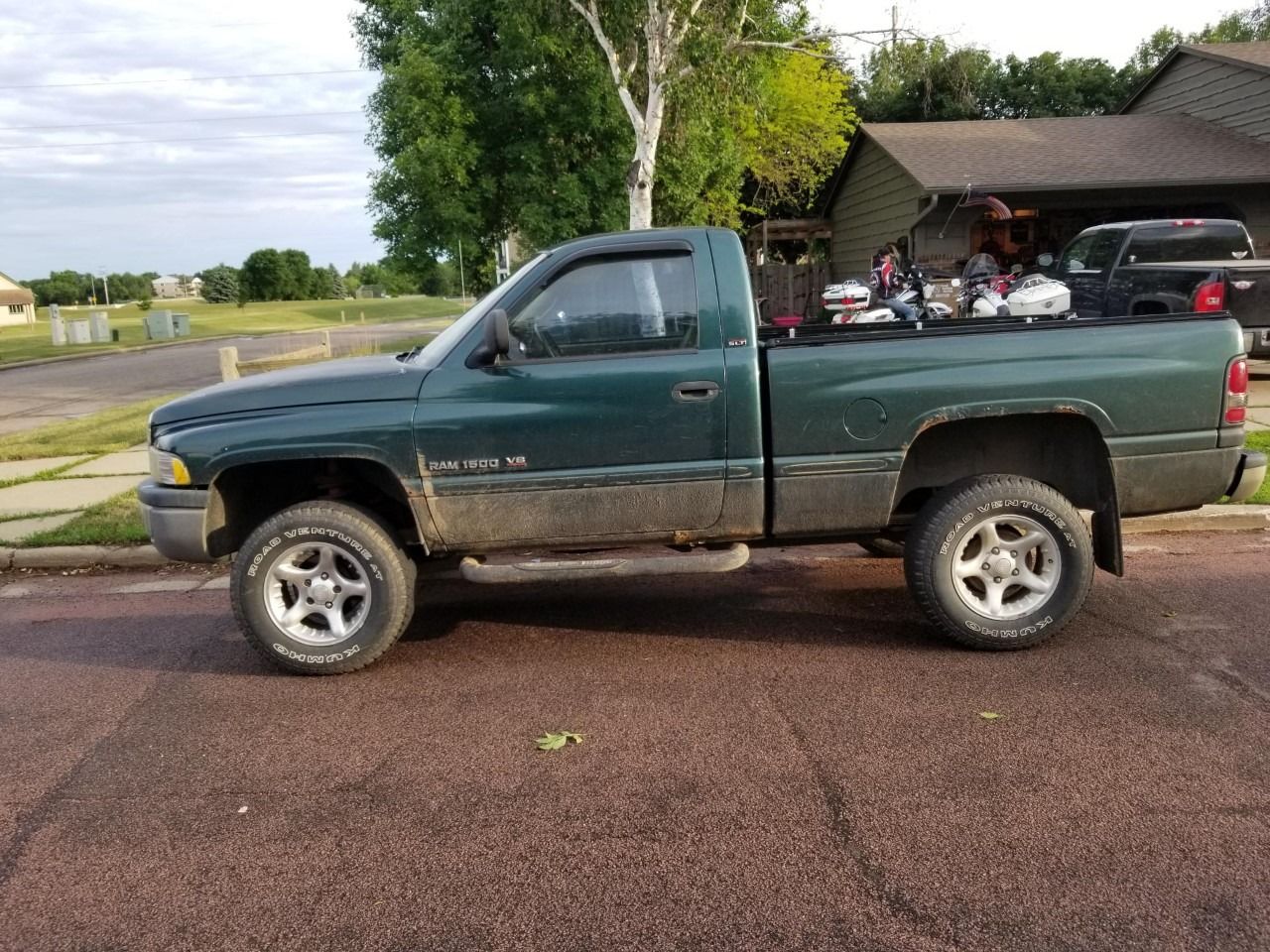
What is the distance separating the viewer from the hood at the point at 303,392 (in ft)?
14.9

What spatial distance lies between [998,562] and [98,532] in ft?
20.4

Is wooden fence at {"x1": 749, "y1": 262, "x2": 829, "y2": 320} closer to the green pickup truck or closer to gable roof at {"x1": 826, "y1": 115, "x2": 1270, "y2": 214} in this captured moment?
gable roof at {"x1": 826, "y1": 115, "x2": 1270, "y2": 214}

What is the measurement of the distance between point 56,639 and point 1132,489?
5.61m

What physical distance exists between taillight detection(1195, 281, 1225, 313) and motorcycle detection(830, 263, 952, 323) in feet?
8.19

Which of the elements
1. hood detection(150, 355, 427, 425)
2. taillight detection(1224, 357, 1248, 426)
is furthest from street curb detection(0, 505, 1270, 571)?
hood detection(150, 355, 427, 425)

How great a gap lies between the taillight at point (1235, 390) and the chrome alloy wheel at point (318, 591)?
13.3 feet

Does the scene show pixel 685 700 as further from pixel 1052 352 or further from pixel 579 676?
pixel 1052 352

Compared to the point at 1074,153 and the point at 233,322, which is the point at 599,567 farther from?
the point at 233,322

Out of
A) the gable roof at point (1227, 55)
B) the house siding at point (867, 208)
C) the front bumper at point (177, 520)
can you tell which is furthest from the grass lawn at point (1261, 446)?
the gable roof at point (1227, 55)

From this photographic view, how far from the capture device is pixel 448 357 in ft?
15.1

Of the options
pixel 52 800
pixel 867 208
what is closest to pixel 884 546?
pixel 52 800

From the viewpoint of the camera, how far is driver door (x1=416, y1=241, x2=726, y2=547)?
449 cm

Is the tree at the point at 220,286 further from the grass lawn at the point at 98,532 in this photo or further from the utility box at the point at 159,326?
the grass lawn at the point at 98,532

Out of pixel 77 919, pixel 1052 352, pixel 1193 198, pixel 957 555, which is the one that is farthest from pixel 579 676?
pixel 1193 198
